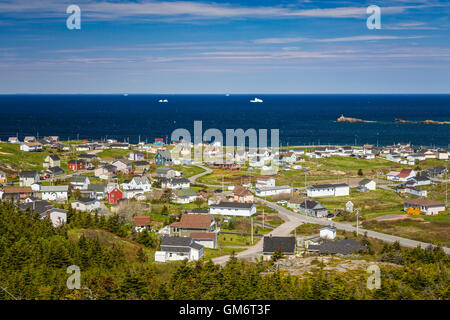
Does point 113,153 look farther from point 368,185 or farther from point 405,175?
point 405,175

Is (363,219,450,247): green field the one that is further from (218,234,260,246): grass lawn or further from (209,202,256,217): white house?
(218,234,260,246): grass lawn

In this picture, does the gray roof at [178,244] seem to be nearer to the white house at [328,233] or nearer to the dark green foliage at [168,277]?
the dark green foliage at [168,277]

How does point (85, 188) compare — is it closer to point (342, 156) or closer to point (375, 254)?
point (375, 254)

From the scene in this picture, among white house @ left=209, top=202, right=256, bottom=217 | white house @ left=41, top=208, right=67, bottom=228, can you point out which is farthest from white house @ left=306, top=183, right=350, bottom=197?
white house @ left=41, top=208, right=67, bottom=228

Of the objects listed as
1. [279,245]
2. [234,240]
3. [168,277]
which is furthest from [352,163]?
[168,277]

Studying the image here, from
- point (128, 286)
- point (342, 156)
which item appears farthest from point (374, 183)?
point (128, 286)

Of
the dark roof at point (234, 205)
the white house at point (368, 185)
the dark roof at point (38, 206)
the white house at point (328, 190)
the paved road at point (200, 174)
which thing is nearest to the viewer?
the dark roof at point (38, 206)

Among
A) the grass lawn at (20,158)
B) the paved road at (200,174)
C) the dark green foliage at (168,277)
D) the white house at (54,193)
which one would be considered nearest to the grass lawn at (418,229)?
the dark green foliage at (168,277)
